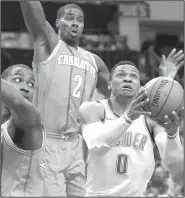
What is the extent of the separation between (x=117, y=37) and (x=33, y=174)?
9681mm

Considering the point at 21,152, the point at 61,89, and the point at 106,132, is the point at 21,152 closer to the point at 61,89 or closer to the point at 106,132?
the point at 106,132

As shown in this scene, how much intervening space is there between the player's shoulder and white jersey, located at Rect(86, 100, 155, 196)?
0.09 meters

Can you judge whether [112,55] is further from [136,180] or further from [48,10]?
[136,180]

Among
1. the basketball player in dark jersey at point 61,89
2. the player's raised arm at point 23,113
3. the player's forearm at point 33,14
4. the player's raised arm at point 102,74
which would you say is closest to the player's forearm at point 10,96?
the player's raised arm at point 23,113

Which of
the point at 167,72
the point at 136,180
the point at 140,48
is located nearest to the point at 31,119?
the point at 136,180

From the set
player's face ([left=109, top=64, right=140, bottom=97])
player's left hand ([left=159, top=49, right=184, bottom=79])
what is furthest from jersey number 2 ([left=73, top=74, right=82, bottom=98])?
player's left hand ([left=159, top=49, right=184, bottom=79])

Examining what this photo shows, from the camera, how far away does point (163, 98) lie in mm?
3635

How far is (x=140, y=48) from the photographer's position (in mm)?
14656

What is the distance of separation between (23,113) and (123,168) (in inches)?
42.7

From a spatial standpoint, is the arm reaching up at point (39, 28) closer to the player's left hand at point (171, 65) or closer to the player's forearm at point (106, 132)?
the player's left hand at point (171, 65)

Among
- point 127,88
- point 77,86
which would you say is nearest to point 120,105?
point 127,88

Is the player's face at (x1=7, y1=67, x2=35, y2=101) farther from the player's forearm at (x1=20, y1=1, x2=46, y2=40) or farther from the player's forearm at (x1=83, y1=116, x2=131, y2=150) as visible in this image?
the player's forearm at (x1=20, y1=1, x2=46, y2=40)

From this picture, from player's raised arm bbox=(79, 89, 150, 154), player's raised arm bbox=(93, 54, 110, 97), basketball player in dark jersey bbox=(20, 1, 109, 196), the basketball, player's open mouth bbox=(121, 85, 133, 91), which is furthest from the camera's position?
player's raised arm bbox=(93, 54, 110, 97)

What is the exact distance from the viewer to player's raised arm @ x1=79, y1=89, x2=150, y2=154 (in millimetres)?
3318
